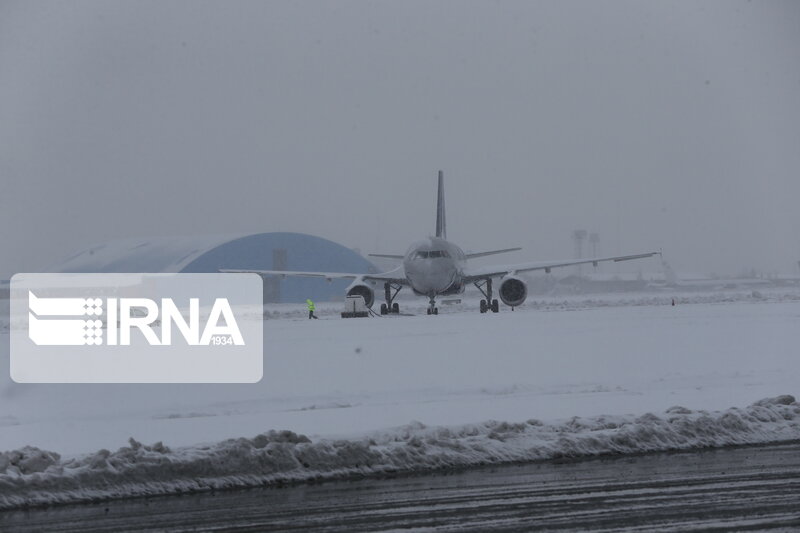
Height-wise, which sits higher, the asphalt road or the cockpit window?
the cockpit window

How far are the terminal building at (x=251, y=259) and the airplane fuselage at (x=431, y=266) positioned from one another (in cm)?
2899

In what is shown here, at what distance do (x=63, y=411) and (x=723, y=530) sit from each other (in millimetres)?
8640

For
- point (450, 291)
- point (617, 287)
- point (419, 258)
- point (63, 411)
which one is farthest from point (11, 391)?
point (617, 287)

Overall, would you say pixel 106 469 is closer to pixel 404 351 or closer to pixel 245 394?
pixel 245 394

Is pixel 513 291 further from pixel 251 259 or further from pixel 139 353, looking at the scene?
pixel 251 259

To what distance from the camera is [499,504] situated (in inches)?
252

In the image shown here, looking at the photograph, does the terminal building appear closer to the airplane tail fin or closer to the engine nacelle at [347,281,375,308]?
the airplane tail fin

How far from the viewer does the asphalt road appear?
A: 231 inches

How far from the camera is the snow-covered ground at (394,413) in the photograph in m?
7.41

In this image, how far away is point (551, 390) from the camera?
12.2 metres

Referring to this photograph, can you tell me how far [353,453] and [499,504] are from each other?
5.91 feet

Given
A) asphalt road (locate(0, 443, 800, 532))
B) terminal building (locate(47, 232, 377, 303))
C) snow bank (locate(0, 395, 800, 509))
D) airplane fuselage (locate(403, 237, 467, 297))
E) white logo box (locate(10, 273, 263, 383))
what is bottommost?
asphalt road (locate(0, 443, 800, 532))

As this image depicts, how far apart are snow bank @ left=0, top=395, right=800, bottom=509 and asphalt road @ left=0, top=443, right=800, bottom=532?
28cm

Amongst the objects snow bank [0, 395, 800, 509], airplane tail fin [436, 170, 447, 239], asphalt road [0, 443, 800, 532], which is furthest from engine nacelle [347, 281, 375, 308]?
asphalt road [0, 443, 800, 532]
